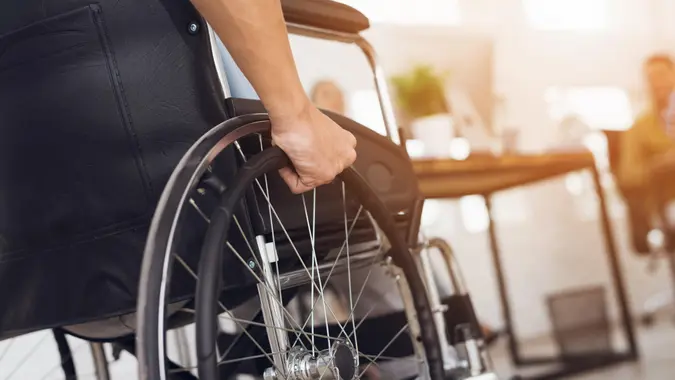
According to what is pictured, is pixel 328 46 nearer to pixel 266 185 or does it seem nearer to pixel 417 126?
pixel 417 126

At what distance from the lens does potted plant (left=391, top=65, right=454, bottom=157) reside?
2564mm

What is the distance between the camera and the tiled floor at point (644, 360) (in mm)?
→ 2365

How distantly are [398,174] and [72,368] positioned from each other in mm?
637

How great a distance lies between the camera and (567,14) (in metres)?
4.29

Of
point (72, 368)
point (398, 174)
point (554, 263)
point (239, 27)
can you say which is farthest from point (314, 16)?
point (554, 263)

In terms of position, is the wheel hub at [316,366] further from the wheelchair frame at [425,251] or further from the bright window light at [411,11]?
the bright window light at [411,11]

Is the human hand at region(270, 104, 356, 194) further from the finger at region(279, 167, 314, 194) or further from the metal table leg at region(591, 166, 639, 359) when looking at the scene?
the metal table leg at region(591, 166, 639, 359)

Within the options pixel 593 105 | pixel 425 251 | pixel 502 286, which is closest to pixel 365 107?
pixel 502 286

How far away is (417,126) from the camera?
8.40 ft

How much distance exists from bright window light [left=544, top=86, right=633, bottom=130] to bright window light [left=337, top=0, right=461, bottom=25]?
0.71 metres

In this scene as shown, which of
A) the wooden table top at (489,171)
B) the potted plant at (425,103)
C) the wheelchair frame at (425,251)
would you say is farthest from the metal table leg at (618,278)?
the wheelchair frame at (425,251)

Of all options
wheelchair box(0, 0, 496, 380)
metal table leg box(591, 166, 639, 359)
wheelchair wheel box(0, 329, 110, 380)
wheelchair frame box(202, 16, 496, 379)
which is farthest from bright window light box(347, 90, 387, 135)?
wheelchair box(0, 0, 496, 380)

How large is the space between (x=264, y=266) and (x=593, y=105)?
367 cm

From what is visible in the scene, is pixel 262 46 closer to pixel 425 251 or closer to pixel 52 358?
pixel 425 251
